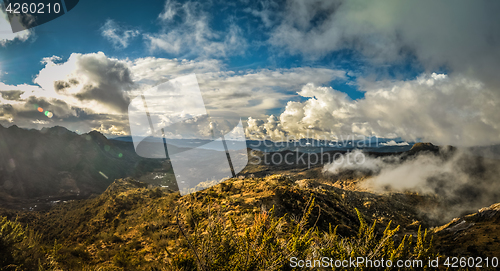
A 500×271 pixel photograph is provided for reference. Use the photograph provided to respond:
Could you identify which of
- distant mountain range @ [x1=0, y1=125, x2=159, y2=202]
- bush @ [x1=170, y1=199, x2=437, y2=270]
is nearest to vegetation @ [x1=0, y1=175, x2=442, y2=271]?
bush @ [x1=170, y1=199, x2=437, y2=270]

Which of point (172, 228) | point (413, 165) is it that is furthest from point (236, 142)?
point (413, 165)

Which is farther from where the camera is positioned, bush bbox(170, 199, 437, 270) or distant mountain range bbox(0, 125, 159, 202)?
distant mountain range bbox(0, 125, 159, 202)

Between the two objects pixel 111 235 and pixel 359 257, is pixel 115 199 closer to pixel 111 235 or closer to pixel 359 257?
pixel 111 235

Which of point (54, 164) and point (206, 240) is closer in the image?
point (206, 240)

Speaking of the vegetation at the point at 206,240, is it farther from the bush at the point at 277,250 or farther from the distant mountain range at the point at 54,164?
the distant mountain range at the point at 54,164

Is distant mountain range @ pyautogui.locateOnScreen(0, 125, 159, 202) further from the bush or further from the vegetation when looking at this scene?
the bush

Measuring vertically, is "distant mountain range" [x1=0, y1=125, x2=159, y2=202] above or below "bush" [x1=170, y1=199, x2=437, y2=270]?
below

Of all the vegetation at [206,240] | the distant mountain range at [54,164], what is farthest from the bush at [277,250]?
the distant mountain range at [54,164]

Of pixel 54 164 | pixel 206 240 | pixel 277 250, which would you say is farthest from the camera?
pixel 54 164

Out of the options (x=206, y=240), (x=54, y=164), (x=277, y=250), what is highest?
(x=277, y=250)

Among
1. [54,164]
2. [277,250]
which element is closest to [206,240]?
[277,250]

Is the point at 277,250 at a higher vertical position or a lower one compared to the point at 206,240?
higher

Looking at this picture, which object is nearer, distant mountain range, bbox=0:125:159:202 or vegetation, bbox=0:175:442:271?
vegetation, bbox=0:175:442:271

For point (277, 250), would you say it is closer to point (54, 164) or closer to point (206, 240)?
point (206, 240)
